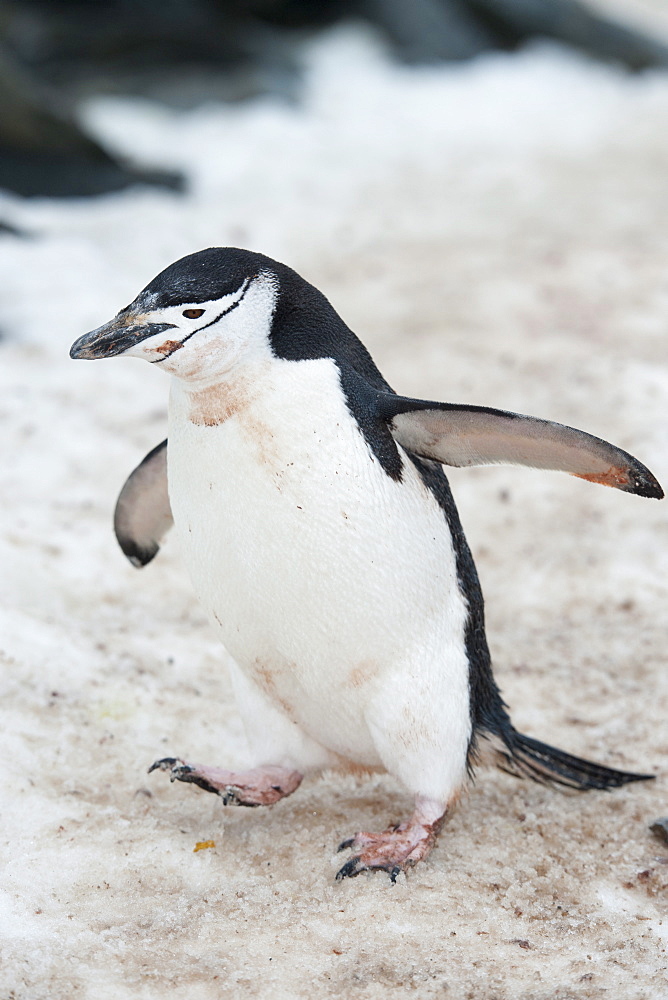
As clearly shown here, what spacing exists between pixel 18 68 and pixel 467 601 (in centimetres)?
475

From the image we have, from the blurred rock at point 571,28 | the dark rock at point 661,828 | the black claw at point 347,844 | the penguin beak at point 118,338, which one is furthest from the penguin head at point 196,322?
the blurred rock at point 571,28

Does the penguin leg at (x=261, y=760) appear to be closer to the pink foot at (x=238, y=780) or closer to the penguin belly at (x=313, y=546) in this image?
the pink foot at (x=238, y=780)

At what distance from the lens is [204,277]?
1913 mm

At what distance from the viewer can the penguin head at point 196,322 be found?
188 cm

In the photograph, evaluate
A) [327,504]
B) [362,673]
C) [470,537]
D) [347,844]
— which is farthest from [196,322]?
[470,537]

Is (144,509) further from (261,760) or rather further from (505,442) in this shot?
(505,442)

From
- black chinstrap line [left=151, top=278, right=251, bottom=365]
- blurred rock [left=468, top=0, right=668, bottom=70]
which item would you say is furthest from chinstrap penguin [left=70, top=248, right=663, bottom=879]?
blurred rock [left=468, top=0, right=668, bottom=70]

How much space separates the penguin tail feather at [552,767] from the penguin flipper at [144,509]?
33.3 inches

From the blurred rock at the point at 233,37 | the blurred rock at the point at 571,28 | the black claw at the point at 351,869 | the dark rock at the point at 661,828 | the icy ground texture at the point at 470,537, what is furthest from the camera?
the blurred rock at the point at 571,28

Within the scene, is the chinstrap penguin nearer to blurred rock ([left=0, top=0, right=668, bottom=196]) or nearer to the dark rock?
the dark rock

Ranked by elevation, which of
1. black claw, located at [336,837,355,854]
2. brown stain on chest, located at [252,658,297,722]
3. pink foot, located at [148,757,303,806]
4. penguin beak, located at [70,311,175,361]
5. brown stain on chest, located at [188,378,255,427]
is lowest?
pink foot, located at [148,757,303,806]

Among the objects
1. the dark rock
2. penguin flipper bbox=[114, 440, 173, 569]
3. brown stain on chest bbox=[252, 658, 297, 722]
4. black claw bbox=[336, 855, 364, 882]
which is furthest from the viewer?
penguin flipper bbox=[114, 440, 173, 569]

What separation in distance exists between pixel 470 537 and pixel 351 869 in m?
1.76

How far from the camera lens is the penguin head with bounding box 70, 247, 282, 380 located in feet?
6.18
